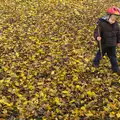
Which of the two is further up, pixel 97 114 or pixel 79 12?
pixel 79 12

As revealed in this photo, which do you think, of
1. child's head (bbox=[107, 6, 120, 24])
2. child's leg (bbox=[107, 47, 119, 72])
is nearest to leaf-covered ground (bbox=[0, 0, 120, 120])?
child's leg (bbox=[107, 47, 119, 72])

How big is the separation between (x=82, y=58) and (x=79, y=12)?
15.8 ft

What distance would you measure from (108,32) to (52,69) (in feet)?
6.75

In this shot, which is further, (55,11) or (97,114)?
(55,11)

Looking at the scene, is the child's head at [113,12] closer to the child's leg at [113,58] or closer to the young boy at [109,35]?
the young boy at [109,35]

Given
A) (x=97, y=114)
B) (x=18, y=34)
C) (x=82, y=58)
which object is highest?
(x=18, y=34)

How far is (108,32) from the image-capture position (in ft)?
23.4

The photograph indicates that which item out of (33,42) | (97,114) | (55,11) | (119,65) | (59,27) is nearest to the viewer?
(97,114)

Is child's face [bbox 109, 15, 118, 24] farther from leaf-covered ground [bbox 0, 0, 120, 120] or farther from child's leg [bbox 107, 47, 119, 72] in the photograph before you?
leaf-covered ground [bbox 0, 0, 120, 120]

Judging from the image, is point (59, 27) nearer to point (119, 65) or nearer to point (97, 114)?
point (119, 65)

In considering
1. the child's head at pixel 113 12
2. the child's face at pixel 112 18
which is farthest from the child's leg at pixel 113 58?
the child's head at pixel 113 12

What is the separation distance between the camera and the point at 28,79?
734 centimetres

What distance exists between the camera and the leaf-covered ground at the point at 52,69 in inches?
237

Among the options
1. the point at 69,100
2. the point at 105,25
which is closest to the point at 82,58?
the point at 105,25
